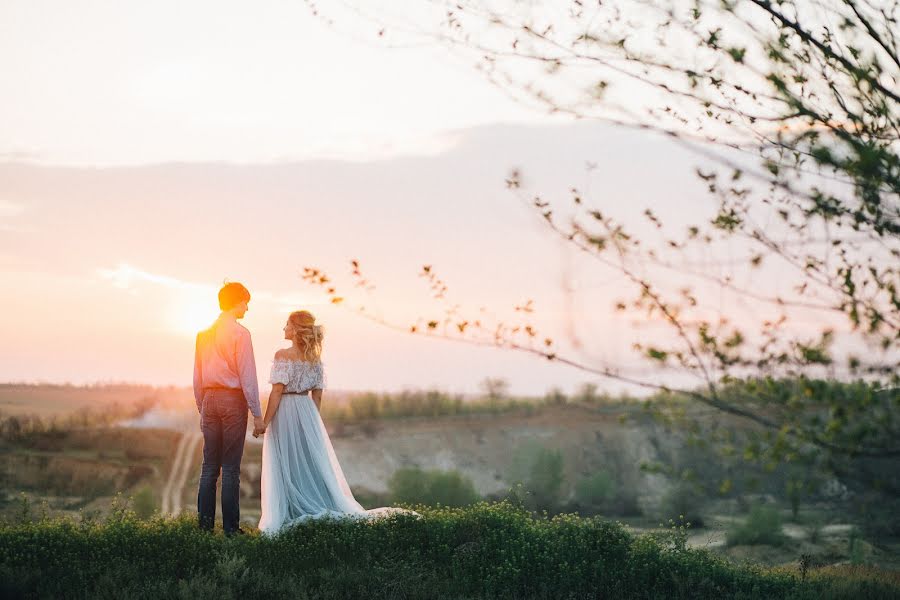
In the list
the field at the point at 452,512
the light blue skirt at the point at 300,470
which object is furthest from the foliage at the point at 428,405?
the light blue skirt at the point at 300,470

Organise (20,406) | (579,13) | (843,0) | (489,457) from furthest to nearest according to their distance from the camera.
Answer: (489,457) < (20,406) < (579,13) < (843,0)

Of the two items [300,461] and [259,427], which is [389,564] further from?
[259,427]

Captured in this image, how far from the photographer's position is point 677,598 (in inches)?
419

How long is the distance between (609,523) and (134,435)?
2211 cm

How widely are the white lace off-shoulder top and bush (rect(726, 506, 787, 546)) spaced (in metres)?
15.1

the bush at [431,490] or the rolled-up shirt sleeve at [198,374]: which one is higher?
the rolled-up shirt sleeve at [198,374]

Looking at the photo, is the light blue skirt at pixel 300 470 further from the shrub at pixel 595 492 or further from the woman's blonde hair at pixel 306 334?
the shrub at pixel 595 492

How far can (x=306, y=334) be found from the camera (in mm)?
11750

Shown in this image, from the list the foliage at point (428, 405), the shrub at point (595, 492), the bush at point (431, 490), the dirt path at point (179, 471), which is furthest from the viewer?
the foliage at point (428, 405)

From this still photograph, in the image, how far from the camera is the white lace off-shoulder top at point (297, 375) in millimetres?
11797

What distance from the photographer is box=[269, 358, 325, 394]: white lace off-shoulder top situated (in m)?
11.8

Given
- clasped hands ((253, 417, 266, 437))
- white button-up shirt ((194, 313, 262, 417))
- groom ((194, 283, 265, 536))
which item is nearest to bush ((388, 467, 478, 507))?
clasped hands ((253, 417, 266, 437))

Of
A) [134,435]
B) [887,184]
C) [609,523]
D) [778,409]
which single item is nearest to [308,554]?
[609,523]

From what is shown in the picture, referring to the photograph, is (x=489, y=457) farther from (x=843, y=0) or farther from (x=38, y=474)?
(x=843, y=0)
